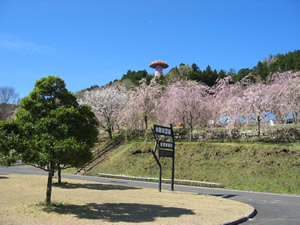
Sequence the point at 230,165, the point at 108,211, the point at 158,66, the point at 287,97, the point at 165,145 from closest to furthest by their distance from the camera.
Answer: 1. the point at 108,211
2. the point at 165,145
3. the point at 230,165
4. the point at 287,97
5. the point at 158,66

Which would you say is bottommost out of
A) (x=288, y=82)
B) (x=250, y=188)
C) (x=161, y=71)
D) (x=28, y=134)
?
(x=250, y=188)

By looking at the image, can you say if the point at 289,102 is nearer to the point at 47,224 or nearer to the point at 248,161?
the point at 248,161

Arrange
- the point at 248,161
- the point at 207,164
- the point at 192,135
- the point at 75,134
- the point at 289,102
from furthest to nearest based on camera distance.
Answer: the point at 192,135, the point at 289,102, the point at 207,164, the point at 248,161, the point at 75,134

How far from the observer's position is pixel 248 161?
20.6 metres

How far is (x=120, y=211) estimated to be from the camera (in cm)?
954

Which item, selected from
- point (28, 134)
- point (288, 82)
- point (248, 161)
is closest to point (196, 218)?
point (28, 134)

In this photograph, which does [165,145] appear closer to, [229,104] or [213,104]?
[229,104]

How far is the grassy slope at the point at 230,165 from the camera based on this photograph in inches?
709

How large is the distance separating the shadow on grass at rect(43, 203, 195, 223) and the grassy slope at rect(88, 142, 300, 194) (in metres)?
10.4

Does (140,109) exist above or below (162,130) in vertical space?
above

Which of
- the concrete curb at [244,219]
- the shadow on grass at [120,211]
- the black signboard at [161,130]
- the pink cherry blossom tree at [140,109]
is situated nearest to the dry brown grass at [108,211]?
the shadow on grass at [120,211]

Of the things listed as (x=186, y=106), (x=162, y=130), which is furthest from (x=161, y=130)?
(x=186, y=106)

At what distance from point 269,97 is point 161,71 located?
234 feet

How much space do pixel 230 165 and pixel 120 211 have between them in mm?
13969
